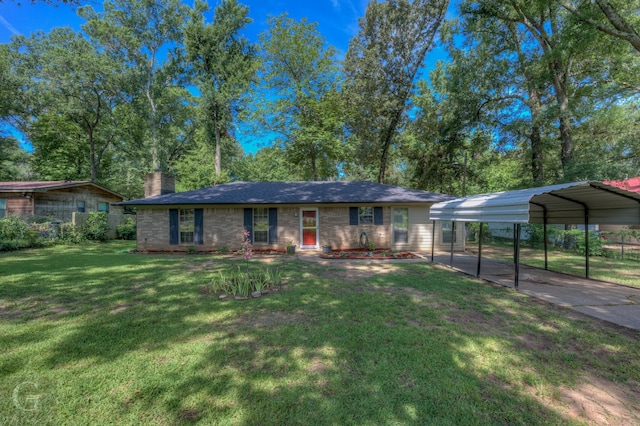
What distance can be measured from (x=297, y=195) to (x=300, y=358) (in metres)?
9.51

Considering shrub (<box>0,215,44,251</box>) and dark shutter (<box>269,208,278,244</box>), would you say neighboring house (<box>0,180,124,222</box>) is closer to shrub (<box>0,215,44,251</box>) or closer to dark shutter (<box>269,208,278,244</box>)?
shrub (<box>0,215,44,251</box>)

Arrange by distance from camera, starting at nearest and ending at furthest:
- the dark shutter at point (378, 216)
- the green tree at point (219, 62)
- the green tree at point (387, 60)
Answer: the dark shutter at point (378, 216) → the green tree at point (387, 60) → the green tree at point (219, 62)

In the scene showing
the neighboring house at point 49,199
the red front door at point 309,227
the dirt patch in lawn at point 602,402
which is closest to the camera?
the dirt patch in lawn at point 602,402

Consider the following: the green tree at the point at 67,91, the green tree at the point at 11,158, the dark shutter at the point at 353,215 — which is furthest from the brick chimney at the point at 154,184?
the green tree at the point at 11,158

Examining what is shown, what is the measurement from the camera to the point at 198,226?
1170 centimetres

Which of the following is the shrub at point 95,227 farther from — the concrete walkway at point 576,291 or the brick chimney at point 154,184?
the concrete walkway at point 576,291

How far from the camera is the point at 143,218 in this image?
466 inches

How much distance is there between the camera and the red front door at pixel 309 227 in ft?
38.4

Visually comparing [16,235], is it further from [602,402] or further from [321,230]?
[602,402]

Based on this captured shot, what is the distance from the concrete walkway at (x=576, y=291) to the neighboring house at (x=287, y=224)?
3495 mm

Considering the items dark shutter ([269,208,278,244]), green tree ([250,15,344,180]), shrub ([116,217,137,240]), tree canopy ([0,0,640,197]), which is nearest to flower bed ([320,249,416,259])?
dark shutter ([269,208,278,244])

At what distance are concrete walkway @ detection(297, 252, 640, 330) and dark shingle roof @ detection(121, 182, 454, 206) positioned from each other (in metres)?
4.23

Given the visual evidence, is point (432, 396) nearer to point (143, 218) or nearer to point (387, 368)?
point (387, 368)

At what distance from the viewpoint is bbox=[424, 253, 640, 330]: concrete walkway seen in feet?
14.2
